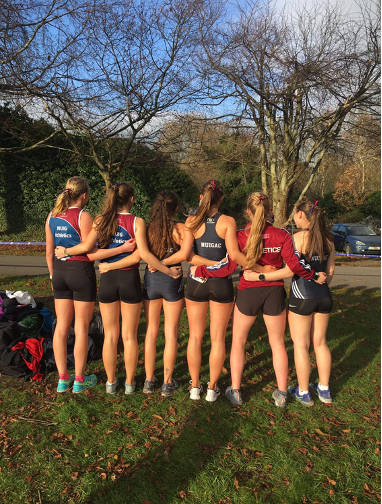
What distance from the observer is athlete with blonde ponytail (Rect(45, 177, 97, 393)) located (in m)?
3.43

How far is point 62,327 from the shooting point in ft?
11.9

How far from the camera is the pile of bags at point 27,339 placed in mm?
3973

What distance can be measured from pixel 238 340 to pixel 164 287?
94 cm

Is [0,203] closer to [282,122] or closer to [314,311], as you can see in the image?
[282,122]

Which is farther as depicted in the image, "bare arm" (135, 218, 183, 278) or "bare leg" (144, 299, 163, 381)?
"bare leg" (144, 299, 163, 381)

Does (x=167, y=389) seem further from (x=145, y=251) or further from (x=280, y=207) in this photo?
(x=280, y=207)

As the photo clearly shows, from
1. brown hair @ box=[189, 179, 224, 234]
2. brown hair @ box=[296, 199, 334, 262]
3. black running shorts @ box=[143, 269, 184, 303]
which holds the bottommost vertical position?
black running shorts @ box=[143, 269, 184, 303]

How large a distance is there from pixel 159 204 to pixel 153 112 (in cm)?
454

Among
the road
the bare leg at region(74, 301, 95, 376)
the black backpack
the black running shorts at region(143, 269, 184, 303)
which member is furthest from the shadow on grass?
the road

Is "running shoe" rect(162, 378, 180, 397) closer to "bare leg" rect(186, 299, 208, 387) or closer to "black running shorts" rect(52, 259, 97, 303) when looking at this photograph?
"bare leg" rect(186, 299, 208, 387)

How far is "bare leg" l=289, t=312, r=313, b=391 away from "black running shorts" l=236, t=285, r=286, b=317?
267 millimetres

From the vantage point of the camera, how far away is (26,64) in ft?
19.6

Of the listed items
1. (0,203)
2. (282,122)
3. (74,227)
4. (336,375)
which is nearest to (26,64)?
(0,203)

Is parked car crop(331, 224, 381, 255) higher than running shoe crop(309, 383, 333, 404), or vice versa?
parked car crop(331, 224, 381, 255)
